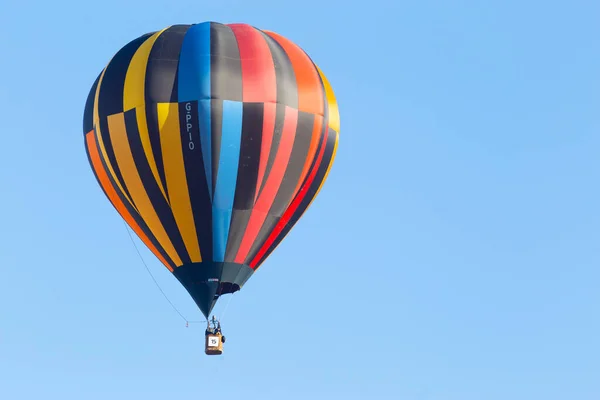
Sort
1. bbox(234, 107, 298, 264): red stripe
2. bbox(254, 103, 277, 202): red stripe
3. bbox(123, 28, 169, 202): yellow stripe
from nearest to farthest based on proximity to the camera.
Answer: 1. bbox(123, 28, 169, 202): yellow stripe
2. bbox(254, 103, 277, 202): red stripe
3. bbox(234, 107, 298, 264): red stripe

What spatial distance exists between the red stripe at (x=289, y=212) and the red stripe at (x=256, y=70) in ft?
6.63

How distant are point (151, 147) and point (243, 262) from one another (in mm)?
3407

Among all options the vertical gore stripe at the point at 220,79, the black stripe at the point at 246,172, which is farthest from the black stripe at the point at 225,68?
the black stripe at the point at 246,172

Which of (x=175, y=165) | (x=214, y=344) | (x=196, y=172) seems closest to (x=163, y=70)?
(x=175, y=165)

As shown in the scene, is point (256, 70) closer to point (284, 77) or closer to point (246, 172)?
point (284, 77)

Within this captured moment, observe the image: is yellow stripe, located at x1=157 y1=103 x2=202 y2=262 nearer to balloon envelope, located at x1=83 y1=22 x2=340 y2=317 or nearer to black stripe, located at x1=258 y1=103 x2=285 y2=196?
balloon envelope, located at x1=83 y1=22 x2=340 y2=317

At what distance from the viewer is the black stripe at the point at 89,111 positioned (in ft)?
173

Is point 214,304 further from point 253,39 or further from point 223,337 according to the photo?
point 253,39

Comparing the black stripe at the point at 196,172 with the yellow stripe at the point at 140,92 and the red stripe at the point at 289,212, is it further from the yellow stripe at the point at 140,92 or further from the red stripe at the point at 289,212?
the red stripe at the point at 289,212

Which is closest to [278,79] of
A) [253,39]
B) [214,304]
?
[253,39]

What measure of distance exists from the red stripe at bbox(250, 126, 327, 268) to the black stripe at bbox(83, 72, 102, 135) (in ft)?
16.0

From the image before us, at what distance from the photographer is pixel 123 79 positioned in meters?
52.0

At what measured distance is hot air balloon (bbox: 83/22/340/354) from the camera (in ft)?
168

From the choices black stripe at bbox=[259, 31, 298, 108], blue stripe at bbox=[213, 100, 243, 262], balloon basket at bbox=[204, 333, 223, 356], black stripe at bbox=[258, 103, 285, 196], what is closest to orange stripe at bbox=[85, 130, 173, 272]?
blue stripe at bbox=[213, 100, 243, 262]
